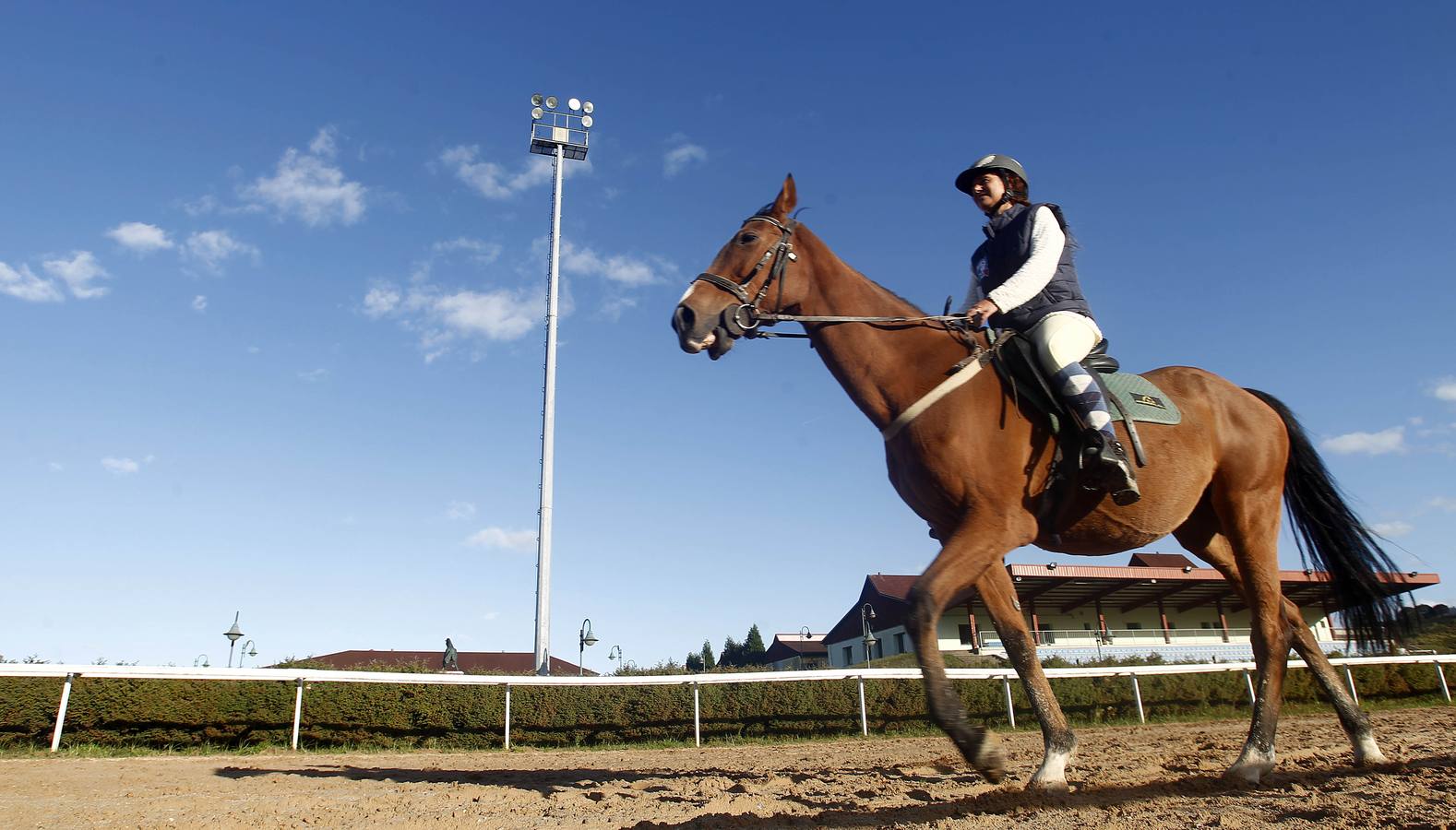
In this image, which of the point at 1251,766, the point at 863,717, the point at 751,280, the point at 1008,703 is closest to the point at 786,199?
the point at 751,280

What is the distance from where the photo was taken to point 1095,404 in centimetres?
432

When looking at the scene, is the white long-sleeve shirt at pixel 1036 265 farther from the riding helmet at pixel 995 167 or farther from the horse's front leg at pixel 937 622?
the horse's front leg at pixel 937 622

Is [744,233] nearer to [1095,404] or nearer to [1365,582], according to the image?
[1095,404]

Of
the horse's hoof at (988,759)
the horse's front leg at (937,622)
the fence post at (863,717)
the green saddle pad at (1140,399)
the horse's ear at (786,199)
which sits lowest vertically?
the fence post at (863,717)

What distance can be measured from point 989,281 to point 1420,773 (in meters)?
3.43

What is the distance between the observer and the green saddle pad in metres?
4.80

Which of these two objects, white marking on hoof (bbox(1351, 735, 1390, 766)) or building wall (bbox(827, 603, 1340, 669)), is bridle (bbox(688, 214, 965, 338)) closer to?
white marking on hoof (bbox(1351, 735, 1390, 766))

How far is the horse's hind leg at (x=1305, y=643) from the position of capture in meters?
5.13

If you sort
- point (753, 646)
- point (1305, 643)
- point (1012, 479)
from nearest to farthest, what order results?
point (1012, 479) < point (1305, 643) < point (753, 646)

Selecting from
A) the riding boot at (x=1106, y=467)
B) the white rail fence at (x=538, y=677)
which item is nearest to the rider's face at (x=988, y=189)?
the riding boot at (x=1106, y=467)

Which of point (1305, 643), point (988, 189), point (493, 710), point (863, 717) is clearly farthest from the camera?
point (863, 717)

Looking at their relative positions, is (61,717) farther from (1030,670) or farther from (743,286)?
(1030,670)

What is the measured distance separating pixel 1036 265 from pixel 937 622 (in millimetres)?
2148

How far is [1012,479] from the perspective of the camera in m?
4.27
